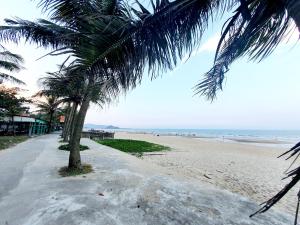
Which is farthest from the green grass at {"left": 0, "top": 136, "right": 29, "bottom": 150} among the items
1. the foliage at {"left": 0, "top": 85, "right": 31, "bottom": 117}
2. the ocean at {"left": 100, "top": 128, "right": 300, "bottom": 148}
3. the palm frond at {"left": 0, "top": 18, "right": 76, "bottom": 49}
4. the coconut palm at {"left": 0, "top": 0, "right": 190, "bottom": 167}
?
the ocean at {"left": 100, "top": 128, "right": 300, "bottom": 148}

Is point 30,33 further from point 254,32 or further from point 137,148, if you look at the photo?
point 137,148

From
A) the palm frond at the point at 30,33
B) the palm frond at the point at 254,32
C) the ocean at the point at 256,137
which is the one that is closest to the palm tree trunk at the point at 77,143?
the palm frond at the point at 30,33

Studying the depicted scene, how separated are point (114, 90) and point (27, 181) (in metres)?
4.43

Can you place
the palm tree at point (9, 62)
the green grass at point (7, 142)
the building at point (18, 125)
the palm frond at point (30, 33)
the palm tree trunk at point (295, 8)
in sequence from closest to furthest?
the palm tree trunk at point (295, 8)
the palm frond at point (30, 33)
the green grass at point (7, 142)
the palm tree at point (9, 62)
the building at point (18, 125)

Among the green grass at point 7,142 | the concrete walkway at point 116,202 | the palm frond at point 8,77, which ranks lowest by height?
the concrete walkway at point 116,202

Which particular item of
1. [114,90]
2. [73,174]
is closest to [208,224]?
[114,90]

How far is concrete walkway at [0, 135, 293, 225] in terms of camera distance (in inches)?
151

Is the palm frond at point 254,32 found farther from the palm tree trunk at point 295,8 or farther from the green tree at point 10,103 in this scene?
the green tree at point 10,103

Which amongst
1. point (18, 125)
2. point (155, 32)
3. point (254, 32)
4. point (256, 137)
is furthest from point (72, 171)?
point (256, 137)

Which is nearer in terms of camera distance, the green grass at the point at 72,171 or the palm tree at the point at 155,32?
the palm tree at the point at 155,32

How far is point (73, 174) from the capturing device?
6.84m

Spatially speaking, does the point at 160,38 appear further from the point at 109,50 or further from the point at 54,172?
the point at 54,172

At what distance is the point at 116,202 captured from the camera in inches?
183

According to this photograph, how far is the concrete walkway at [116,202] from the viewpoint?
12.6ft
